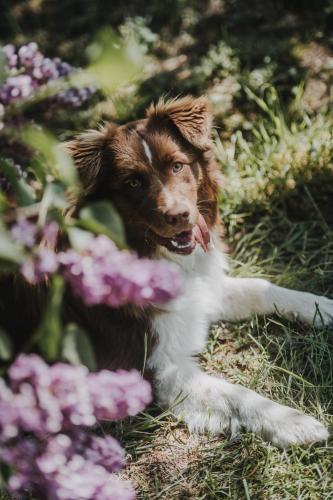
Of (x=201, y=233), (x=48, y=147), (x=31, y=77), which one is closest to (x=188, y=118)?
(x=201, y=233)

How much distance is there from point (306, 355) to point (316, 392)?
31 centimetres

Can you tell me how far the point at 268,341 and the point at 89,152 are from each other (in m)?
1.55

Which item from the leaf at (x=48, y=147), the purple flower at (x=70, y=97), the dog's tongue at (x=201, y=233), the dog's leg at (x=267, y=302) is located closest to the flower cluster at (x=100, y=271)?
the leaf at (x=48, y=147)

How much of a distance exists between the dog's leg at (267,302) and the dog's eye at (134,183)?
0.97m

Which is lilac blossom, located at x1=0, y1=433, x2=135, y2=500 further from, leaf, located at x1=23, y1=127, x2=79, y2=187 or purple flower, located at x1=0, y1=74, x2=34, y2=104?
purple flower, located at x1=0, y1=74, x2=34, y2=104

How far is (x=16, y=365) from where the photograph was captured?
1.53 meters

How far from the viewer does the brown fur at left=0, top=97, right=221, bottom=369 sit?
322cm

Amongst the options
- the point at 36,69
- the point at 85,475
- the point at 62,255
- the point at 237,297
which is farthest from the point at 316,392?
the point at 36,69

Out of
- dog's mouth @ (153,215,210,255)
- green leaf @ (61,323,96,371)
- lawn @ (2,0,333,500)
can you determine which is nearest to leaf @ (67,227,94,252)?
green leaf @ (61,323,96,371)

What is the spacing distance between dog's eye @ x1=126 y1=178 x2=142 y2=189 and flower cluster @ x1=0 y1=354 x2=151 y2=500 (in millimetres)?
1724

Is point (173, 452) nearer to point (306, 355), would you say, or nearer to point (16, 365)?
point (306, 355)

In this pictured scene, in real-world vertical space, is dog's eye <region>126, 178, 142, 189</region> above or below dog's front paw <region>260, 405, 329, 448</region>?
above

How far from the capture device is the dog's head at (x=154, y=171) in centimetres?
317

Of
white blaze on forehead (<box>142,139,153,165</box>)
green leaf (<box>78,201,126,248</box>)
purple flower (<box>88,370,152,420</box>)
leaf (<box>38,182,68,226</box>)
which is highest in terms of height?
leaf (<box>38,182,68,226</box>)
